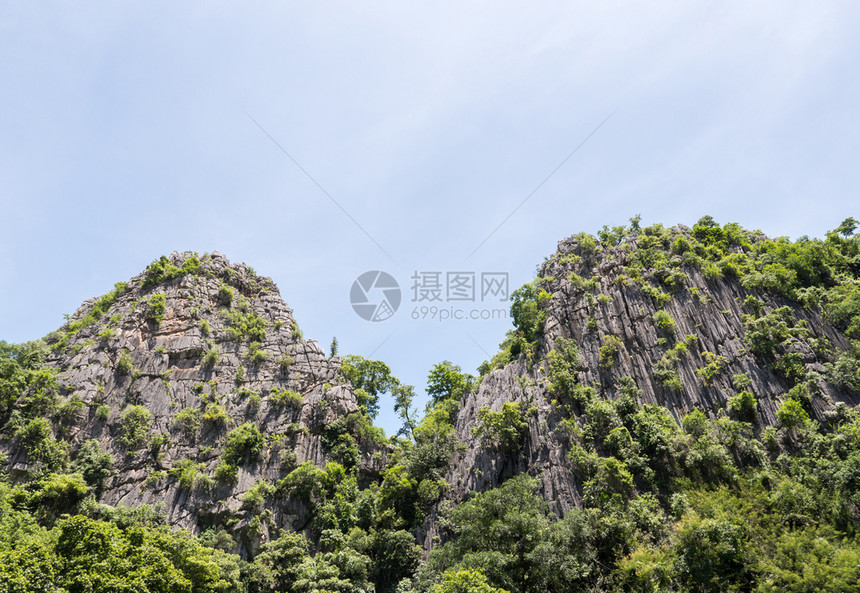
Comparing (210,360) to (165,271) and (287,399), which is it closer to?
(287,399)

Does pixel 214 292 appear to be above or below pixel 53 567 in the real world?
above

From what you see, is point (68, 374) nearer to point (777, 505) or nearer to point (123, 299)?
point (123, 299)

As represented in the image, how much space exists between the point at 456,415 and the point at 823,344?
26451 millimetres

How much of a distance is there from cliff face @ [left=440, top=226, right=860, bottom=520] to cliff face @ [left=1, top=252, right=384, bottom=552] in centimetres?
1191

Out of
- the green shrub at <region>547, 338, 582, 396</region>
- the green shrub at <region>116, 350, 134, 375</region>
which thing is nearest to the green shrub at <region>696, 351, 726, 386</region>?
the green shrub at <region>547, 338, 582, 396</region>

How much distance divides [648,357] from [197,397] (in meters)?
36.1

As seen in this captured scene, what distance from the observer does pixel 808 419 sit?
28.7 m

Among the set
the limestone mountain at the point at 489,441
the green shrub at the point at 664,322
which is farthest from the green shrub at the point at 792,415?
the green shrub at the point at 664,322

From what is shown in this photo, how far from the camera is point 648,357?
3650 centimetres

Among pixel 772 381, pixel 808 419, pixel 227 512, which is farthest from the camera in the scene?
pixel 227 512

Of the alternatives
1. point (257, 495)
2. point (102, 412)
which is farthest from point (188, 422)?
point (257, 495)

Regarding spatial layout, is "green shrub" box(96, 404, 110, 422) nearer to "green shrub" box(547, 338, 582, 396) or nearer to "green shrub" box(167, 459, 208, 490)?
"green shrub" box(167, 459, 208, 490)

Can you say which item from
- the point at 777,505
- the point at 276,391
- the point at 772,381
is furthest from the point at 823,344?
the point at 276,391

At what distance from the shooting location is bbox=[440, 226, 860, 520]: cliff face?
31516 millimetres
